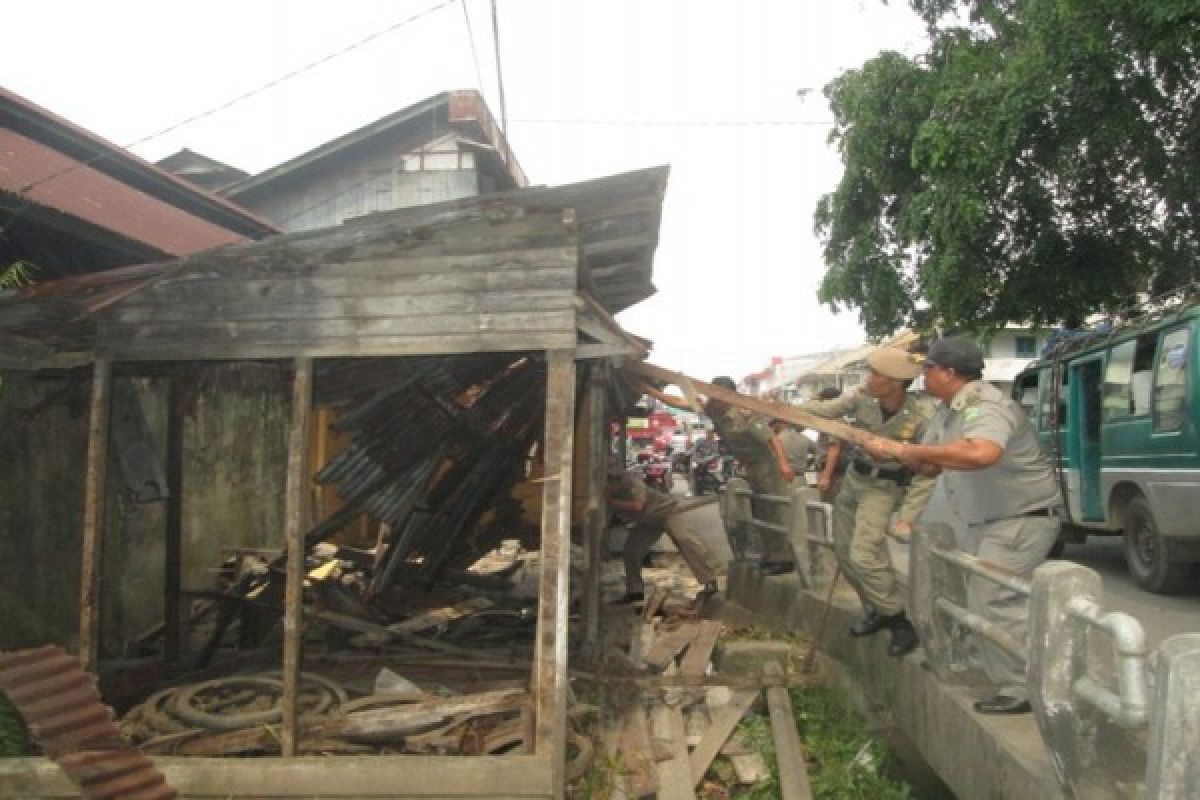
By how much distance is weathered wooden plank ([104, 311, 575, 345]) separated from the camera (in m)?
4.65

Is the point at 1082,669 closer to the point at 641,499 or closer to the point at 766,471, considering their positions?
the point at 766,471

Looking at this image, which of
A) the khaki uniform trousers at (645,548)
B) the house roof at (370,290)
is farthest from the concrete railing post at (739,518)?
the house roof at (370,290)

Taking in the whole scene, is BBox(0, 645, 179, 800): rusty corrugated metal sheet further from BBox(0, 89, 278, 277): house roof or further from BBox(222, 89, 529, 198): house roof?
BBox(222, 89, 529, 198): house roof

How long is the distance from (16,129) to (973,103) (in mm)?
9184

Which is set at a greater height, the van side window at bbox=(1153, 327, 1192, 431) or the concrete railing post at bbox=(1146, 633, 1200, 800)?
the van side window at bbox=(1153, 327, 1192, 431)

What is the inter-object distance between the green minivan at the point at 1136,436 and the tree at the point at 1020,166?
1.64 m

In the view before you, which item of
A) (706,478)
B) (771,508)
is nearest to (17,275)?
(771,508)

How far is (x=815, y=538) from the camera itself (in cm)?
733

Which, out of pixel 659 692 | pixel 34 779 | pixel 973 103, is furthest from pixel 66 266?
pixel 973 103

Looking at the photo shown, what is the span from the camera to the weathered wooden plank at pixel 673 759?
5.04 m

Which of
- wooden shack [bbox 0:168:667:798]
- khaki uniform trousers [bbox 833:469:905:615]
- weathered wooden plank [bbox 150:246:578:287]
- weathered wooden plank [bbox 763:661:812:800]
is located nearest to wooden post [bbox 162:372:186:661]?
wooden shack [bbox 0:168:667:798]

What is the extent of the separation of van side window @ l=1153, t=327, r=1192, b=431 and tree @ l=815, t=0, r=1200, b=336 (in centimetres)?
262

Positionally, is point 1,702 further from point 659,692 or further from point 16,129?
point 16,129

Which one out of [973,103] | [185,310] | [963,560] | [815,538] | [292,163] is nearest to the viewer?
[963,560]
